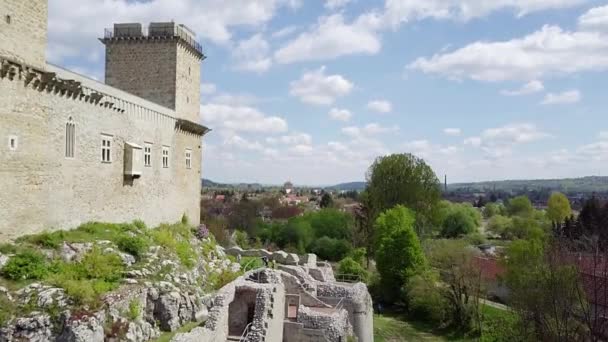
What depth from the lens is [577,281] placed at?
19828 mm

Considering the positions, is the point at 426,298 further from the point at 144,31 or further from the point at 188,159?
the point at 144,31

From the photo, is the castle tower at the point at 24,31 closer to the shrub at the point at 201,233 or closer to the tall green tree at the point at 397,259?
the shrub at the point at 201,233

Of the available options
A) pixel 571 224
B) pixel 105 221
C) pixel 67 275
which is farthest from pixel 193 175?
pixel 571 224

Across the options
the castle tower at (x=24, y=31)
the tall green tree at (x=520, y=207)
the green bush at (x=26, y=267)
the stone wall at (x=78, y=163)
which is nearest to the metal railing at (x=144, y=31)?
the stone wall at (x=78, y=163)

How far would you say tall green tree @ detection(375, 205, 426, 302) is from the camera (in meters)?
35.3

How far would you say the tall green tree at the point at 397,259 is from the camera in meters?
35.3

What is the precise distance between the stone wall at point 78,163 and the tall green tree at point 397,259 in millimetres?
14571

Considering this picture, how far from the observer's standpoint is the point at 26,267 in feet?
51.9

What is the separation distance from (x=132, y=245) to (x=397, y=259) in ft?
66.2

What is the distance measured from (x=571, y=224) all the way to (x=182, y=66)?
42191 mm

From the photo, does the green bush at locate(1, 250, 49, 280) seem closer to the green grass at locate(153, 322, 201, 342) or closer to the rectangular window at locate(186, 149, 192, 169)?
the green grass at locate(153, 322, 201, 342)

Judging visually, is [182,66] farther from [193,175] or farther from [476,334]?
[476,334]

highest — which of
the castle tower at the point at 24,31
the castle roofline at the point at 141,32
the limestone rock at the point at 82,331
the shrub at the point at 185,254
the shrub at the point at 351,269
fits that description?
the castle roofline at the point at 141,32

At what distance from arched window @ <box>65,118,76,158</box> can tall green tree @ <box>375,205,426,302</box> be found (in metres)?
22.4
